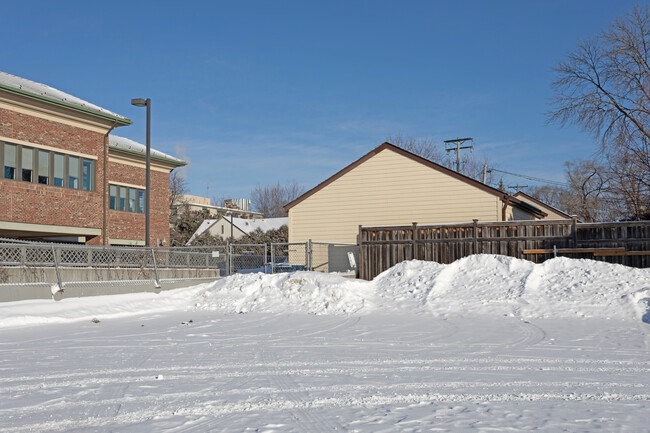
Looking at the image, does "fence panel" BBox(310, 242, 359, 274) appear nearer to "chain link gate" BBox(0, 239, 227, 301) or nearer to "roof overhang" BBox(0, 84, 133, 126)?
"chain link gate" BBox(0, 239, 227, 301)

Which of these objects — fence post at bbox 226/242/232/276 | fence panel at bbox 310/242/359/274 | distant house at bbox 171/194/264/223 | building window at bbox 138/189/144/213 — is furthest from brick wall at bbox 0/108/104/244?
distant house at bbox 171/194/264/223

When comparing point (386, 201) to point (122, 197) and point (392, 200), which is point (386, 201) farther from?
point (122, 197)

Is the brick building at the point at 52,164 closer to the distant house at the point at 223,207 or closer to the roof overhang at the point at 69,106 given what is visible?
the roof overhang at the point at 69,106

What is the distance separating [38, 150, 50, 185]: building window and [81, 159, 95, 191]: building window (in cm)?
175

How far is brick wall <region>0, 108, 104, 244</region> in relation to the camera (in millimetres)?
21469

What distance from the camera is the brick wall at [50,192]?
21469 millimetres

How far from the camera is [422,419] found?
4988mm

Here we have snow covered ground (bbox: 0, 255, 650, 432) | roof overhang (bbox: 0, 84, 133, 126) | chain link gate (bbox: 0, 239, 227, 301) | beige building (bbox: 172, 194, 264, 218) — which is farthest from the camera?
beige building (bbox: 172, 194, 264, 218)

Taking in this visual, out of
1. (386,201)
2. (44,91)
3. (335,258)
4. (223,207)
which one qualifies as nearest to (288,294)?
(335,258)

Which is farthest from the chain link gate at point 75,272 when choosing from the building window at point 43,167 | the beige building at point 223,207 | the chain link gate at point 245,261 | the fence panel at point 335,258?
the beige building at point 223,207

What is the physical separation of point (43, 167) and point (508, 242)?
17.9 meters

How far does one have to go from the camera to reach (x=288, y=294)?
15.8 m

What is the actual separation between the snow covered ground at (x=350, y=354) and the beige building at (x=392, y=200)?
7.53 metres

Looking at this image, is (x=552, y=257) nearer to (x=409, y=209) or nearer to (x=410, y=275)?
(x=410, y=275)
